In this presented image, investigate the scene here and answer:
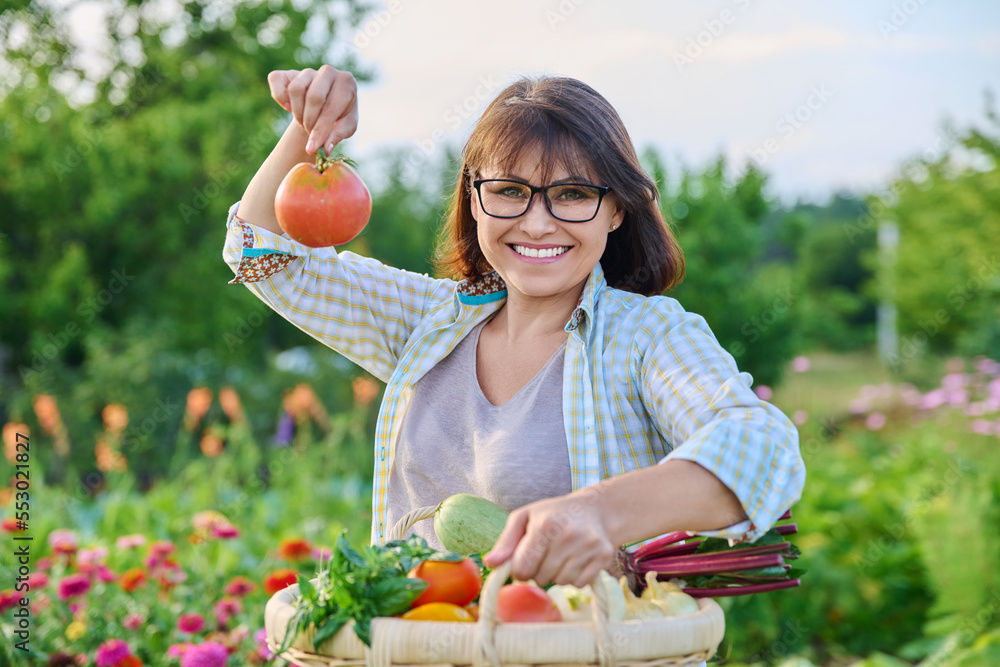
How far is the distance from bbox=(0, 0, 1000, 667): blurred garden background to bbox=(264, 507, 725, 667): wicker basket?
2.33ft

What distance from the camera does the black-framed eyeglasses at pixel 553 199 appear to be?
5.84ft

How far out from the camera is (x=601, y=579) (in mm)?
1254

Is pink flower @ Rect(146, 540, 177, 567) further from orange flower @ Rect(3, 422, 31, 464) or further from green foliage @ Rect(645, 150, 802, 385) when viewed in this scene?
green foliage @ Rect(645, 150, 802, 385)

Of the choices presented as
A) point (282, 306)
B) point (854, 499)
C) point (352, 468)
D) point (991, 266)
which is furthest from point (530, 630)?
point (991, 266)

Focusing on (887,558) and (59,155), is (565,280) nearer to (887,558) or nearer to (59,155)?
(887,558)

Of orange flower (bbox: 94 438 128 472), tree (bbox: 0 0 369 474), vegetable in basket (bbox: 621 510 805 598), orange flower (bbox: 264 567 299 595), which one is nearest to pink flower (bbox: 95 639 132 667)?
orange flower (bbox: 264 567 299 595)

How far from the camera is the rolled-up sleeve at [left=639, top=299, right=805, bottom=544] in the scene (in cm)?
139

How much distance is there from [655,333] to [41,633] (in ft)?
8.52

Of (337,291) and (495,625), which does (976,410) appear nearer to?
(337,291)

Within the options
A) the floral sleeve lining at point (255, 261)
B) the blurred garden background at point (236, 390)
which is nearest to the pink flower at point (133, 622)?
the blurred garden background at point (236, 390)

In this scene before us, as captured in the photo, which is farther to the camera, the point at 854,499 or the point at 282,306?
the point at 854,499

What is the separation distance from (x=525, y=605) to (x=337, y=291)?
1.00 m

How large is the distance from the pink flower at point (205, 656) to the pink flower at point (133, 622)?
0.61 m

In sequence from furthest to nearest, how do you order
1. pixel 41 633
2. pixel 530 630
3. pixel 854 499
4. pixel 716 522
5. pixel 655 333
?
pixel 854 499 < pixel 41 633 < pixel 655 333 < pixel 716 522 < pixel 530 630
